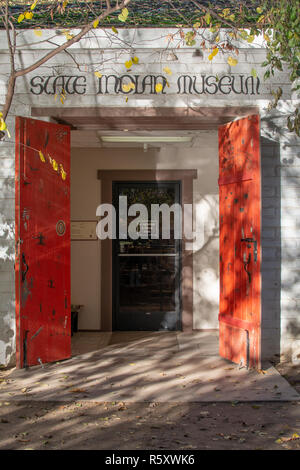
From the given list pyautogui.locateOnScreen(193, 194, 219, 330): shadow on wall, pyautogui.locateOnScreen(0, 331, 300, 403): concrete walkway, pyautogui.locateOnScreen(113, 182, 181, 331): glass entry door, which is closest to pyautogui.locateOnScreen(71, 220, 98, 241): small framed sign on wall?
pyautogui.locateOnScreen(113, 182, 181, 331): glass entry door

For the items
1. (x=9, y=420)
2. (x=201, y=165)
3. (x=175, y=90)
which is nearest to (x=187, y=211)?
(x=201, y=165)

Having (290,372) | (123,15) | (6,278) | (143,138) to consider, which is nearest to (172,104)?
(123,15)

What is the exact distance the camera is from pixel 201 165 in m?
7.64

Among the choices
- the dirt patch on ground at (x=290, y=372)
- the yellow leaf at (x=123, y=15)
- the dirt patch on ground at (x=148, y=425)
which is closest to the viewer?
the dirt patch on ground at (x=148, y=425)

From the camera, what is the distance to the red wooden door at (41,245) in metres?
5.18

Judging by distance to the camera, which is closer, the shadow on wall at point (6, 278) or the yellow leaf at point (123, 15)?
the yellow leaf at point (123, 15)

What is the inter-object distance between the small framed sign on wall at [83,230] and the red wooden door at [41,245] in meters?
2.05

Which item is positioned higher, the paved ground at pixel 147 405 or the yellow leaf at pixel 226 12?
the yellow leaf at pixel 226 12

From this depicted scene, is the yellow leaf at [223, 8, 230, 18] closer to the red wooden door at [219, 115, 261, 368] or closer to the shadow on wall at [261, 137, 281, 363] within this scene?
the red wooden door at [219, 115, 261, 368]

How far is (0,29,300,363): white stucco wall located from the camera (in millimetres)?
5547

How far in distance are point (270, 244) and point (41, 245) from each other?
243 cm

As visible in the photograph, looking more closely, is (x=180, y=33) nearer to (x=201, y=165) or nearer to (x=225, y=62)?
(x=225, y=62)

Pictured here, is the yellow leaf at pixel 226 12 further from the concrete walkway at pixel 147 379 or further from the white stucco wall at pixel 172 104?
the concrete walkway at pixel 147 379

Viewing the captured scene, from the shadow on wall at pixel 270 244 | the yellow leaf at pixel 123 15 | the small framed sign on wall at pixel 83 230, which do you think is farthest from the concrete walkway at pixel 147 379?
the yellow leaf at pixel 123 15
